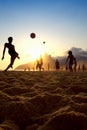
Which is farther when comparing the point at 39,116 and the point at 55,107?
the point at 55,107

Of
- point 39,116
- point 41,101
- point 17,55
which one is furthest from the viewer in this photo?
point 17,55

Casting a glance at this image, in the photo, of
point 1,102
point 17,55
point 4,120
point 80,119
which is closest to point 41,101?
point 1,102

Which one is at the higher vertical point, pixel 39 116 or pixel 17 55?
pixel 17 55

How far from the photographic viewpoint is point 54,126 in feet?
11.2

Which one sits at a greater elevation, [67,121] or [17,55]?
[17,55]

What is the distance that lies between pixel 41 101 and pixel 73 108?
2.58ft

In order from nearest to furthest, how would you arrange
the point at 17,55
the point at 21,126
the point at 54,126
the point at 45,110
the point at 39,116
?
the point at 54,126 → the point at 21,126 → the point at 39,116 → the point at 45,110 → the point at 17,55

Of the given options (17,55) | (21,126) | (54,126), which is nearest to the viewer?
(54,126)

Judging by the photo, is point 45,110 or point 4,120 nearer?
point 4,120

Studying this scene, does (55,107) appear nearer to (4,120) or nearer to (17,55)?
(4,120)

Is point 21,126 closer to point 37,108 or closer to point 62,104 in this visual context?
point 37,108

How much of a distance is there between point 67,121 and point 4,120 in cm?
93

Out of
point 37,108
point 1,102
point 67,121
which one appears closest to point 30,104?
point 37,108

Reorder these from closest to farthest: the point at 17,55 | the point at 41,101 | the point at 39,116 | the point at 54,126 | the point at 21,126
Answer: the point at 54,126 → the point at 21,126 → the point at 39,116 → the point at 41,101 → the point at 17,55
